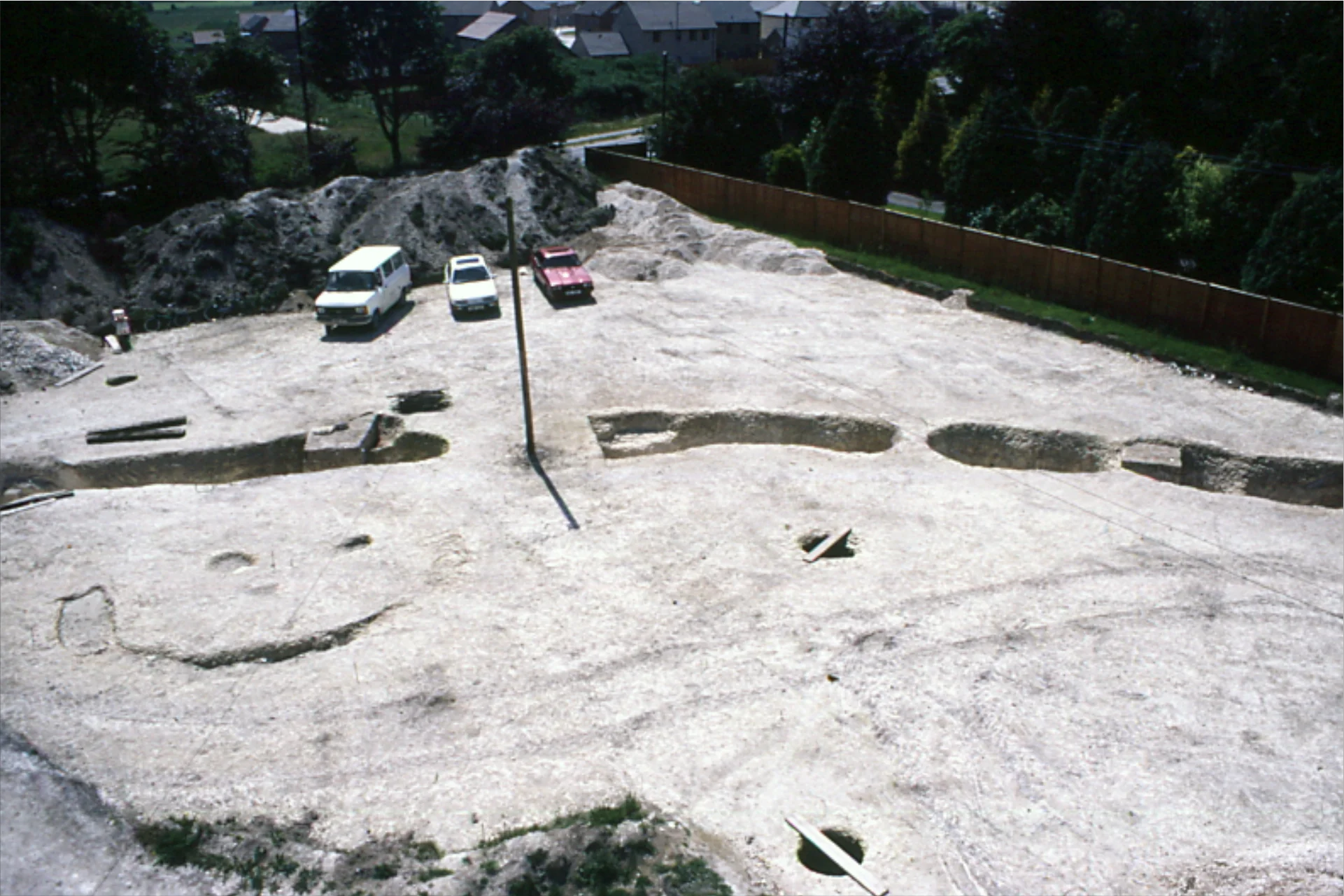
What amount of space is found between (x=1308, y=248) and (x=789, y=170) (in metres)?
21.9

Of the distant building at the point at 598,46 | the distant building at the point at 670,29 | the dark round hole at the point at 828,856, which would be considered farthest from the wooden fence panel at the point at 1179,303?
the distant building at the point at 670,29

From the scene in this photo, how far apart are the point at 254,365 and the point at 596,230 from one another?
51.5ft

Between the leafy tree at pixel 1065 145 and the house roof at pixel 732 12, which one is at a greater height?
the house roof at pixel 732 12

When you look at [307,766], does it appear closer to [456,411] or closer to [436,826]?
[436,826]

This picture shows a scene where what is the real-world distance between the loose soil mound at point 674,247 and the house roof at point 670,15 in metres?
50.2

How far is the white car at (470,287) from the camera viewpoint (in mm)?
29281

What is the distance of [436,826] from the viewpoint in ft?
35.7

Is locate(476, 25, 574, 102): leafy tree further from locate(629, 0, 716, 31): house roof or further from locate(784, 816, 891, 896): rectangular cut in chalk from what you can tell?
locate(784, 816, 891, 896): rectangular cut in chalk

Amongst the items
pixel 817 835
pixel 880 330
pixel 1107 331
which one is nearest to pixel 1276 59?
pixel 1107 331

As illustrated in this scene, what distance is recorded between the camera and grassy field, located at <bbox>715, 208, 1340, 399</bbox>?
80.7 feet

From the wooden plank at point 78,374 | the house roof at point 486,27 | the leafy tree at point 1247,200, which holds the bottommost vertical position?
the wooden plank at point 78,374

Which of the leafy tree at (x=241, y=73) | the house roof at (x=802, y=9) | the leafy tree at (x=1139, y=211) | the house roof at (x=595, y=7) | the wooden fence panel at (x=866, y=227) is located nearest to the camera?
the leafy tree at (x=1139, y=211)

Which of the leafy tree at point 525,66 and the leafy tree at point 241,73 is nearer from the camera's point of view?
the leafy tree at point 241,73

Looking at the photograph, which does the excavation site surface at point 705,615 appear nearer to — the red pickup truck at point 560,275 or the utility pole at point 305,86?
the red pickup truck at point 560,275
